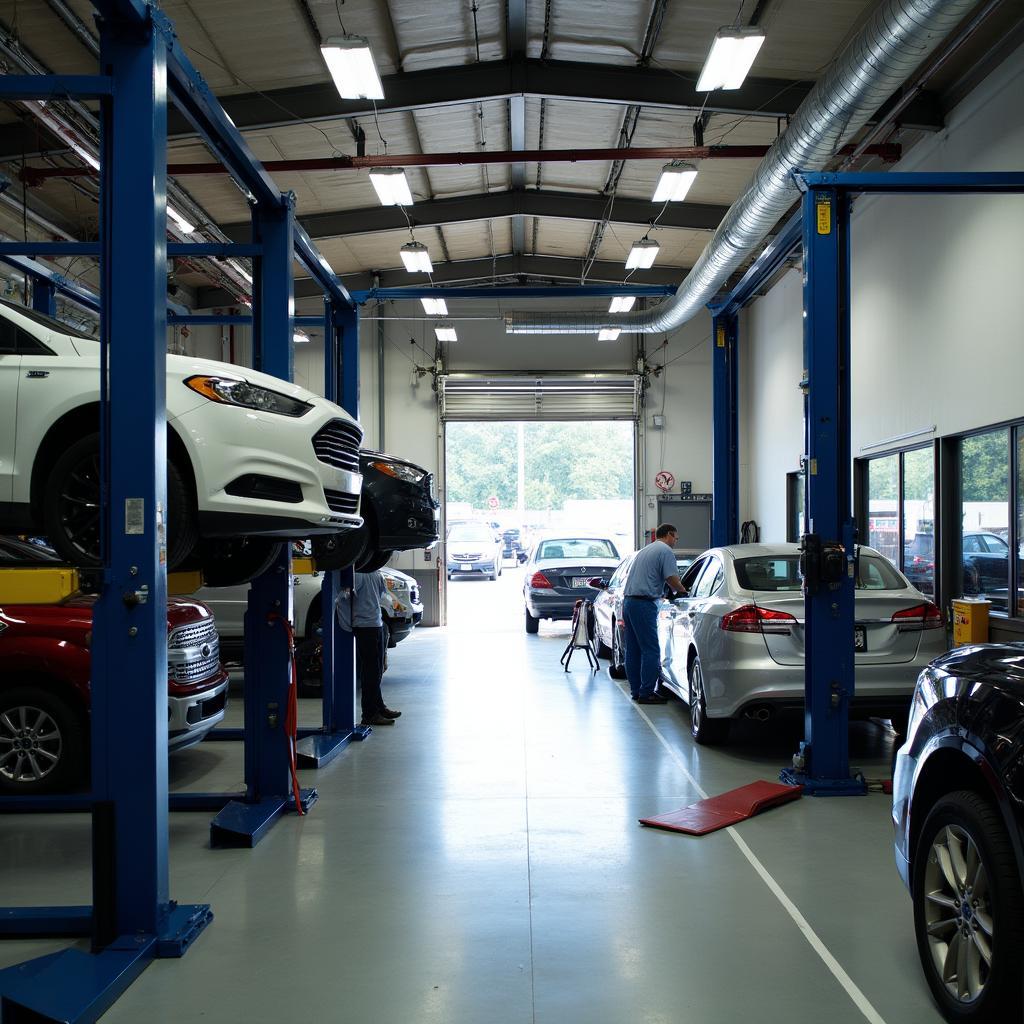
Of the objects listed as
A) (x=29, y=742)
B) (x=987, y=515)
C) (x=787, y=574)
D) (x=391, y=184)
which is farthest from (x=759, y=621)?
(x=391, y=184)

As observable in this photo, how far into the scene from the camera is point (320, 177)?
42.4ft

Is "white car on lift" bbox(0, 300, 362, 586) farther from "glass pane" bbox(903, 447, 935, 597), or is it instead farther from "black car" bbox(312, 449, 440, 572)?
"glass pane" bbox(903, 447, 935, 597)

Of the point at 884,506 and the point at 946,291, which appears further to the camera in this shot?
the point at 884,506

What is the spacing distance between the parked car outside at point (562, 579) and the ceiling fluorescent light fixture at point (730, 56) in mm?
8546

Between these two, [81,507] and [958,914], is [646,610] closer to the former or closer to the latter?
[81,507]

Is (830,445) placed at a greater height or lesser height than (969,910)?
greater

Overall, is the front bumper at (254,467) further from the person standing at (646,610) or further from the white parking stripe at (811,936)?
the person standing at (646,610)

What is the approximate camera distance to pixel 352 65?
8031 mm

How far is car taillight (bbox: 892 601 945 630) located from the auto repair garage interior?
27mm

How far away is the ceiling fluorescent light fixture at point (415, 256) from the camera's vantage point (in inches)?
518

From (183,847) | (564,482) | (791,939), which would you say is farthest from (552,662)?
(564,482)

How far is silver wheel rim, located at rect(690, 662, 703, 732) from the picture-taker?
24.5ft

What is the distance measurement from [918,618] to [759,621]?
1060mm

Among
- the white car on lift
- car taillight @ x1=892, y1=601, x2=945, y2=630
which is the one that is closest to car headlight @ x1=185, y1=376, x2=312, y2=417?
the white car on lift
